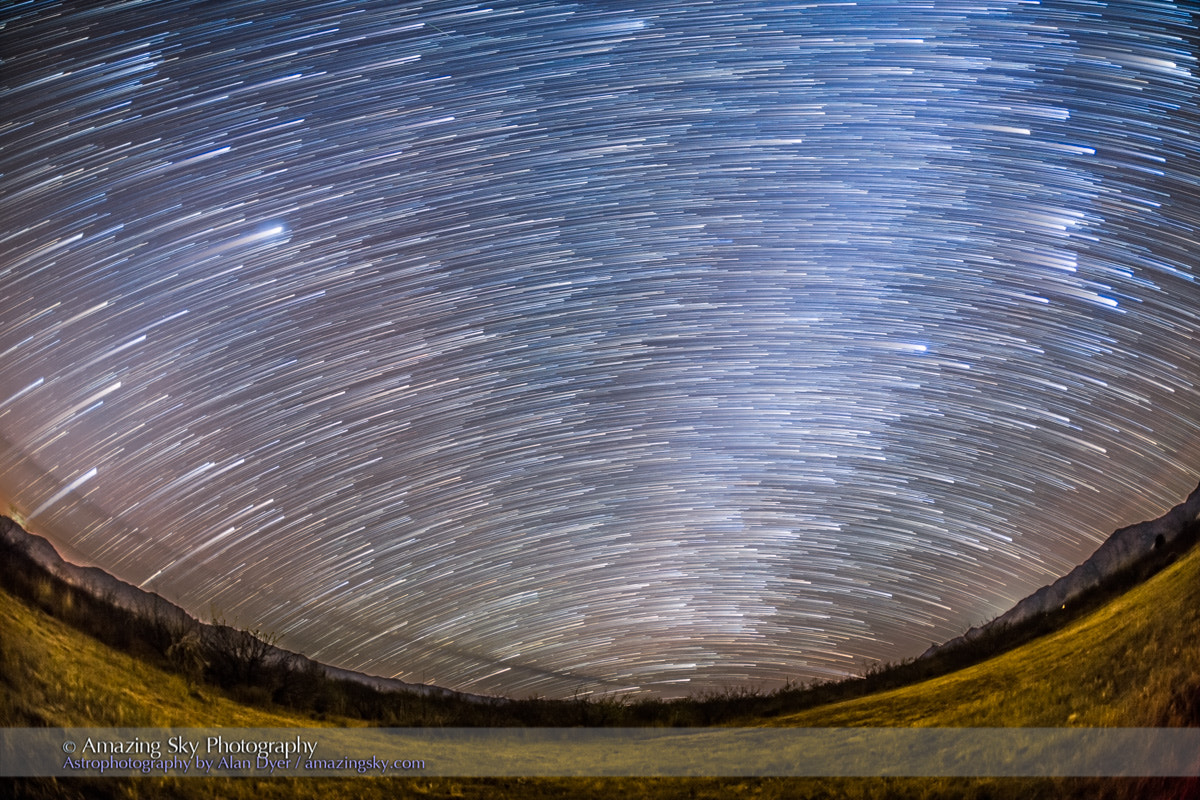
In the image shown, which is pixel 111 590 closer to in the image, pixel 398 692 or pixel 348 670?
pixel 348 670

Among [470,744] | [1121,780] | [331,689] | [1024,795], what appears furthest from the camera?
[331,689]

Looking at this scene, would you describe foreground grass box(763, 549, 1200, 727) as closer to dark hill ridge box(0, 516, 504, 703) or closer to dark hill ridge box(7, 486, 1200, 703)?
dark hill ridge box(7, 486, 1200, 703)

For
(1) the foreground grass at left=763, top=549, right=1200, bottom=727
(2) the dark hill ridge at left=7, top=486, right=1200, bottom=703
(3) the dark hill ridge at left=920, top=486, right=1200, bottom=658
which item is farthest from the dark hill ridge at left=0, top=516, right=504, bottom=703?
(3) the dark hill ridge at left=920, top=486, right=1200, bottom=658

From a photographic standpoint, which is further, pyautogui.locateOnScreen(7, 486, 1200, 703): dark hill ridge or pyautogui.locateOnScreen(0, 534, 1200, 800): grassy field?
pyautogui.locateOnScreen(7, 486, 1200, 703): dark hill ridge

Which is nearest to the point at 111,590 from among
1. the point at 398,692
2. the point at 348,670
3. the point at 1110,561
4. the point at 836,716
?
the point at 348,670

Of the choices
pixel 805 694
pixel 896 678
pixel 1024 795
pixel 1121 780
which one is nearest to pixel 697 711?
pixel 805 694

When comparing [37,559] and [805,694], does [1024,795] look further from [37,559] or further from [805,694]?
[37,559]
